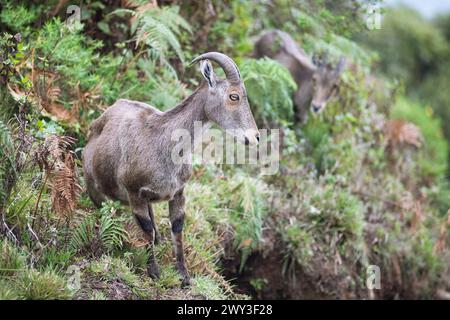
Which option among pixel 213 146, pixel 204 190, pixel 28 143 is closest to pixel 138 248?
pixel 28 143

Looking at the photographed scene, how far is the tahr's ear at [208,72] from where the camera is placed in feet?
20.7

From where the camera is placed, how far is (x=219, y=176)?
29.4ft

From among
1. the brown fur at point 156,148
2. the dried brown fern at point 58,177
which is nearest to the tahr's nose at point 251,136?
the brown fur at point 156,148

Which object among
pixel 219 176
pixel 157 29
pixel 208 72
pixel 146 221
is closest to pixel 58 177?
pixel 146 221

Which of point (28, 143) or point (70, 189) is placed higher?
point (28, 143)

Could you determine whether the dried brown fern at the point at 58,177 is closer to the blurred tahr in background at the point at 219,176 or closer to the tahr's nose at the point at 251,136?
the blurred tahr in background at the point at 219,176

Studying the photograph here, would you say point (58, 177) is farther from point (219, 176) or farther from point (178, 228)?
point (219, 176)

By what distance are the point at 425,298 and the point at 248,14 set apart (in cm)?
545

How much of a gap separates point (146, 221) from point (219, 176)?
266 centimetres

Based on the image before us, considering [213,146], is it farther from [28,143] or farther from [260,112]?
[28,143]

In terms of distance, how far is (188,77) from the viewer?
386 inches

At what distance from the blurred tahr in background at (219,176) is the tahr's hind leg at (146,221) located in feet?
0.32

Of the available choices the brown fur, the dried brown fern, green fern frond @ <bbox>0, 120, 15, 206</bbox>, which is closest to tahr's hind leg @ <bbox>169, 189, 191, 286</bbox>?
the brown fur

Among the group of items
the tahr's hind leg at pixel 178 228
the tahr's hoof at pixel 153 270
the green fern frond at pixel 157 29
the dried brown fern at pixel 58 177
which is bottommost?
the tahr's hoof at pixel 153 270
